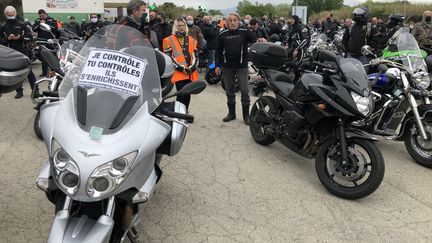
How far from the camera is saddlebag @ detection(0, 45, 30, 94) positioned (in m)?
2.77

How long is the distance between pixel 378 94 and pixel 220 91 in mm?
4658

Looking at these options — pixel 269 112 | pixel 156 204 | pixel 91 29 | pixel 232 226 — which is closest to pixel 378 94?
pixel 269 112

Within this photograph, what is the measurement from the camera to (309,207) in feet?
12.0

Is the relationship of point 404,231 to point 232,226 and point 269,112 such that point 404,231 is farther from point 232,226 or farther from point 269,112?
point 269,112

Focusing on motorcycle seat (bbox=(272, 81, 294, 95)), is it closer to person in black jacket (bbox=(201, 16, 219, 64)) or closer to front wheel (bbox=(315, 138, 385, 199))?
front wheel (bbox=(315, 138, 385, 199))

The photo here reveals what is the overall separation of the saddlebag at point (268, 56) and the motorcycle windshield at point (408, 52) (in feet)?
4.79

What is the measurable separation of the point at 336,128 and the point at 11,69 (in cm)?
283

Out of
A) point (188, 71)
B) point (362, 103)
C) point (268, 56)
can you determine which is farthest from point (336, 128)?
point (188, 71)

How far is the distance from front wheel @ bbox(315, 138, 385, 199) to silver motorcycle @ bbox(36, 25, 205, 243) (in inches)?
72.4

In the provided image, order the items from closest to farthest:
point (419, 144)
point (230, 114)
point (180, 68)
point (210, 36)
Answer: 1. point (419, 144)
2. point (180, 68)
3. point (230, 114)
4. point (210, 36)

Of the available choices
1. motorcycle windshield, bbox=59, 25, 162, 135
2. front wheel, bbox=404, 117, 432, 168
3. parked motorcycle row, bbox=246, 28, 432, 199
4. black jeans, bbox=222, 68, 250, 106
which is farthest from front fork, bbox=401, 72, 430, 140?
motorcycle windshield, bbox=59, 25, 162, 135

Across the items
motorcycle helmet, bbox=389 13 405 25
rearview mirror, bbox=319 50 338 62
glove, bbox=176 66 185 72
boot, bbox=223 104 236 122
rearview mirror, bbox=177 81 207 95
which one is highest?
motorcycle helmet, bbox=389 13 405 25

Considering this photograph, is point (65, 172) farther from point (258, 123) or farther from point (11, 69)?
point (258, 123)

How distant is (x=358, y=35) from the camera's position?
7652mm
